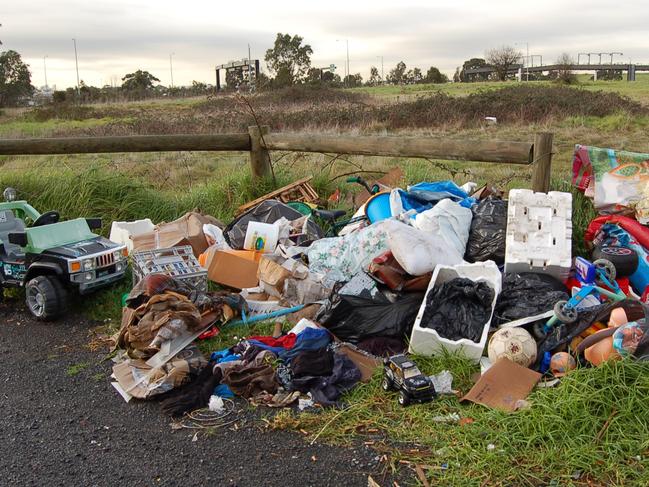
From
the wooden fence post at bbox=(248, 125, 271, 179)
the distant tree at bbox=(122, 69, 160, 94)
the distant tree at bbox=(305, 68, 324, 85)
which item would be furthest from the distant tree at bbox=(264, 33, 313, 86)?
the wooden fence post at bbox=(248, 125, 271, 179)

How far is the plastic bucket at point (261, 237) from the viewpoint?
5.43 m

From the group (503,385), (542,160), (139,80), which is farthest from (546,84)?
(139,80)

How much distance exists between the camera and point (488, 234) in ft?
15.7

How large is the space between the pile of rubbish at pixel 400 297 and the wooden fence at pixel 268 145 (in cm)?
38

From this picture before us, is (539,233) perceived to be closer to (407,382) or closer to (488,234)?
(488,234)

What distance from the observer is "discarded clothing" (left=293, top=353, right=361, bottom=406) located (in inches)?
133

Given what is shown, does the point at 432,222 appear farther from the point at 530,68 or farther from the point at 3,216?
the point at 530,68

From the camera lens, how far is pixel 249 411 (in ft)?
10.9

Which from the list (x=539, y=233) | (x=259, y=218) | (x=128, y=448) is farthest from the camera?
(x=259, y=218)

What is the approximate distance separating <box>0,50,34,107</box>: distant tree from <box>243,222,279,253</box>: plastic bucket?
47290mm

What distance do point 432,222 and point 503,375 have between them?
1636mm

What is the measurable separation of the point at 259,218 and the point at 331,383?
2715mm

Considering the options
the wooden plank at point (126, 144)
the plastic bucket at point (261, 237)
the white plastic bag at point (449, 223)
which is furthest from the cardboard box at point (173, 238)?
the white plastic bag at point (449, 223)

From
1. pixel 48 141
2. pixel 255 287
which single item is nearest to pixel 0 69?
pixel 48 141
